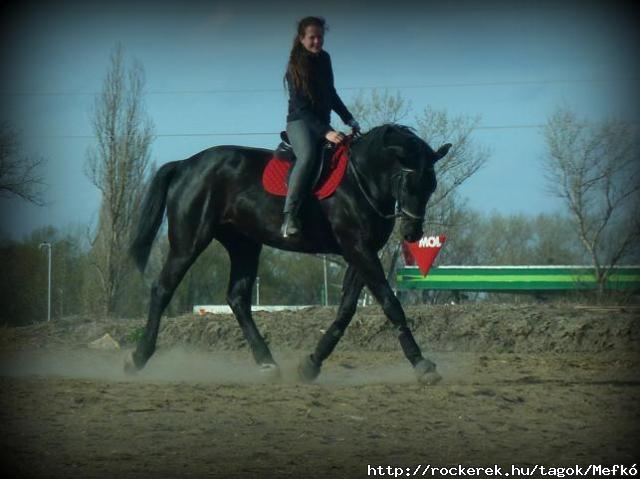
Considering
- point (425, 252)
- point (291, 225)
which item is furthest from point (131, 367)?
point (425, 252)

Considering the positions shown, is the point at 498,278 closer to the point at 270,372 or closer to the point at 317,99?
the point at 270,372

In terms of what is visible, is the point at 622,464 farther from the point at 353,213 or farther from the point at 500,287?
the point at 500,287

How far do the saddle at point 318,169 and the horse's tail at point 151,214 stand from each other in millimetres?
1400

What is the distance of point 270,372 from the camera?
9.20m

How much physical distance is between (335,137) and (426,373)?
253 cm

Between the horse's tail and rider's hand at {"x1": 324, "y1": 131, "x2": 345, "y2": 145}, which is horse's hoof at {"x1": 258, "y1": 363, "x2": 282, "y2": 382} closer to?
the horse's tail

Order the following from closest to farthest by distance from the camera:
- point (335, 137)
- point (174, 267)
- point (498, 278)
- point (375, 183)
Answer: point (375, 183) < point (335, 137) < point (174, 267) < point (498, 278)

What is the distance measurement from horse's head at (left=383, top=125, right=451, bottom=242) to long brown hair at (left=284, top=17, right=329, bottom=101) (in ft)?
3.75

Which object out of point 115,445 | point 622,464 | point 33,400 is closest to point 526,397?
point 622,464

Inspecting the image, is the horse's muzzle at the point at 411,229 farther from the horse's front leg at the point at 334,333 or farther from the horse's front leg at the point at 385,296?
the horse's front leg at the point at 334,333

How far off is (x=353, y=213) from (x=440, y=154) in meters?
1.07

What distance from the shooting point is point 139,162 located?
80.3ft

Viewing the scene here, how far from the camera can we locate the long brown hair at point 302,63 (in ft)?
29.2

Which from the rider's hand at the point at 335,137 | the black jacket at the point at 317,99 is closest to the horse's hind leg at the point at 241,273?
the black jacket at the point at 317,99
